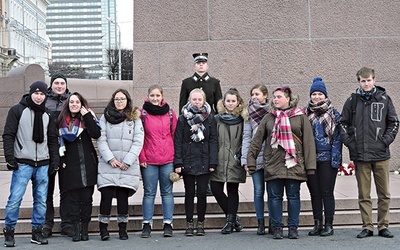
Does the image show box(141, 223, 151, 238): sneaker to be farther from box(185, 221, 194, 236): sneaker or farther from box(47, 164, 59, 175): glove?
box(47, 164, 59, 175): glove

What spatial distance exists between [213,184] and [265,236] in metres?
0.89

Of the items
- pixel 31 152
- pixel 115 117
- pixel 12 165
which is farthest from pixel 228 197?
pixel 12 165

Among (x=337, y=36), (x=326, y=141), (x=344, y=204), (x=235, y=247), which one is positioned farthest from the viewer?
(x=337, y=36)

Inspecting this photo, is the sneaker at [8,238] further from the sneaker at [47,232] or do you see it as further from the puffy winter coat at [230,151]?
the puffy winter coat at [230,151]

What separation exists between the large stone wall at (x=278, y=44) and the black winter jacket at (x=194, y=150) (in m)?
3.86

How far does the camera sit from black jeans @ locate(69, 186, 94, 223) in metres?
6.77

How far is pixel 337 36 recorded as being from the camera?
10.8m

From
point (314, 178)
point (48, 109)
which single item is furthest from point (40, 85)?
point (314, 178)

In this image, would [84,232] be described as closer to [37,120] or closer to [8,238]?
[8,238]

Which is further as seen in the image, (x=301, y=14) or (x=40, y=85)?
(x=301, y=14)

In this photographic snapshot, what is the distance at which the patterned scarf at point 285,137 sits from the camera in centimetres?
652

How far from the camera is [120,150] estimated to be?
22.1 ft

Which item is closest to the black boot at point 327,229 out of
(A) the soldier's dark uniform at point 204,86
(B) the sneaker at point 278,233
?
(B) the sneaker at point 278,233

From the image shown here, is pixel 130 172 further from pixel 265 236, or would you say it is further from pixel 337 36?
pixel 337 36
